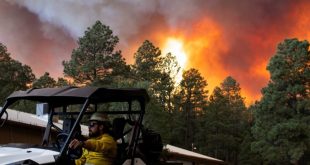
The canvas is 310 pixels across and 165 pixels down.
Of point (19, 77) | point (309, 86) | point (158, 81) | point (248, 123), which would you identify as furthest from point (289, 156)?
point (19, 77)

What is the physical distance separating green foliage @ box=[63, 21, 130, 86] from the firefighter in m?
56.9

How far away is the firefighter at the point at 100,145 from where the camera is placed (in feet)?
26.5

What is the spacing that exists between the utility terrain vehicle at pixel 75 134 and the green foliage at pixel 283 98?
4898 centimetres

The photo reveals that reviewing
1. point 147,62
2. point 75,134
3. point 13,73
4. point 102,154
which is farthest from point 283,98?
point 75,134

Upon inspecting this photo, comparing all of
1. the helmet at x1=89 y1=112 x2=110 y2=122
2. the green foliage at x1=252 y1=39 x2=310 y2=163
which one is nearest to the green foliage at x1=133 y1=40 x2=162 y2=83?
the green foliage at x1=252 y1=39 x2=310 y2=163

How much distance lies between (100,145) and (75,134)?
42 centimetres

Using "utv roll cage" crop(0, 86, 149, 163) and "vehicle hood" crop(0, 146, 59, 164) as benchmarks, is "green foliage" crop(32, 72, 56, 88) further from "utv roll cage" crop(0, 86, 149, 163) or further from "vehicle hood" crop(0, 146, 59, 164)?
"vehicle hood" crop(0, 146, 59, 164)

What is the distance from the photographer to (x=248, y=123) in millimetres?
87000

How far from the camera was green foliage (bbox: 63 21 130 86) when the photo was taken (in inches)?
2616

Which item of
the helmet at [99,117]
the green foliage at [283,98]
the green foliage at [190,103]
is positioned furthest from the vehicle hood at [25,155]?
the green foliage at [190,103]

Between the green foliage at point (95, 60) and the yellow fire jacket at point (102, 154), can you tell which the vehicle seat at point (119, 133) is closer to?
the yellow fire jacket at point (102, 154)

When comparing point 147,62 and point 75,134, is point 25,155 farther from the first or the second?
point 147,62

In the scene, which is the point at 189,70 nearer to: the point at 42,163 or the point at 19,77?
the point at 19,77

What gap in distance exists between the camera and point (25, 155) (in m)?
7.76
